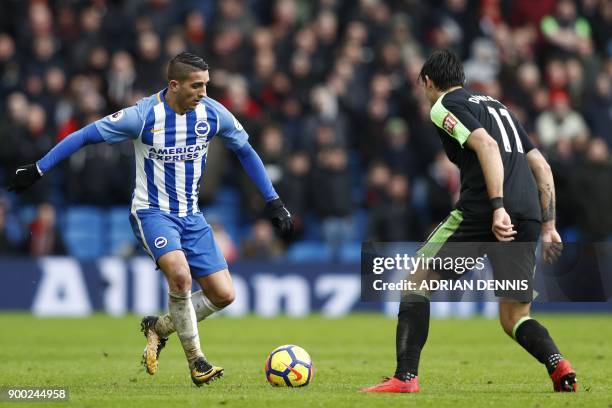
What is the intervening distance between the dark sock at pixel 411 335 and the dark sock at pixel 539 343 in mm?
682

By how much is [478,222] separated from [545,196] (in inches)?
24.8

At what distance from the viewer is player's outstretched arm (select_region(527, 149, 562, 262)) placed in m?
8.74

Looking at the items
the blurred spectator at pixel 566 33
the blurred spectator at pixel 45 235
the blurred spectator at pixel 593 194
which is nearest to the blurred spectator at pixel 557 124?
the blurred spectator at pixel 593 194

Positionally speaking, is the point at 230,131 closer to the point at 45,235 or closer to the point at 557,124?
the point at 45,235

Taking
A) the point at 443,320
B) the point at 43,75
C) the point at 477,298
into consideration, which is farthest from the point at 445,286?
the point at 43,75

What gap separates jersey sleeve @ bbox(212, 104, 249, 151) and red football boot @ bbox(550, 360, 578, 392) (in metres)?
2.98

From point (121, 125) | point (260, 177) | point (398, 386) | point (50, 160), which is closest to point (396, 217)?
point (260, 177)

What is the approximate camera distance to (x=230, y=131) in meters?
9.53

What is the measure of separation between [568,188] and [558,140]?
806 millimetres

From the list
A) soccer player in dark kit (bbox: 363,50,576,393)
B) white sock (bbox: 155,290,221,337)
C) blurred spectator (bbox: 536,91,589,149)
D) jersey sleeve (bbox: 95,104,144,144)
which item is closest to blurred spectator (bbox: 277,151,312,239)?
blurred spectator (bbox: 536,91,589,149)

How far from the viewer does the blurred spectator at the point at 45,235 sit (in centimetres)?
1905

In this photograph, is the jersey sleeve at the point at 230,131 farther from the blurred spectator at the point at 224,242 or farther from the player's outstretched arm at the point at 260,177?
the blurred spectator at the point at 224,242

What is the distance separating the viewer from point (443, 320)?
61.2ft

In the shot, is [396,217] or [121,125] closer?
[121,125]
